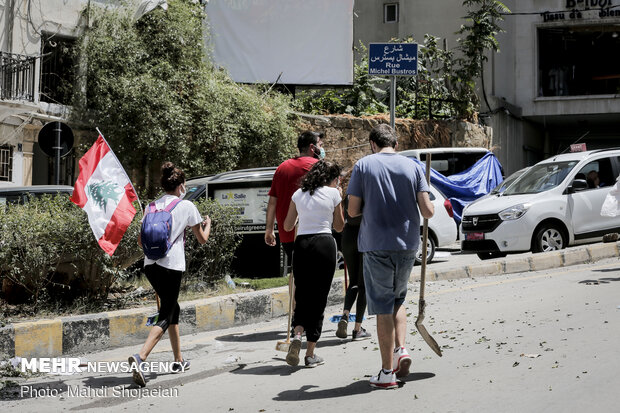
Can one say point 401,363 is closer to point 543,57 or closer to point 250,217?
point 250,217

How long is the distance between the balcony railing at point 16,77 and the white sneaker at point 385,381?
13994 mm

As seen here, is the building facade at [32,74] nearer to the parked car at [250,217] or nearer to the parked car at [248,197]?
the parked car at [248,197]

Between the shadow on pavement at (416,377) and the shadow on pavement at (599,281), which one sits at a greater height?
the shadow on pavement at (599,281)

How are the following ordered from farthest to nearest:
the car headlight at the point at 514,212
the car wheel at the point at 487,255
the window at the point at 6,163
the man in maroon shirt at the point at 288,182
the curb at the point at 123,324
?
the window at the point at 6,163
the car wheel at the point at 487,255
the car headlight at the point at 514,212
the man in maroon shirt at the point at 288,182
the curb at the point at 123,324

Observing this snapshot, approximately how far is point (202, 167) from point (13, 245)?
1112cm

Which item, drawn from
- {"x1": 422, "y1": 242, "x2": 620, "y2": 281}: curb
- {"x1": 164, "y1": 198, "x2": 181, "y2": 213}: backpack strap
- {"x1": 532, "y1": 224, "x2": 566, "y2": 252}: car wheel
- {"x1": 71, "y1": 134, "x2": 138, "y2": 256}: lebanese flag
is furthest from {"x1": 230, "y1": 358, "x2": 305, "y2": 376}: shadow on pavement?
{"x1": 532, "y1": 224, "x2": 566, "y2": 252}: car wheel

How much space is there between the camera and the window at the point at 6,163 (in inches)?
691

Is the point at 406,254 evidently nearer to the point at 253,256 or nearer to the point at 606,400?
the point at 606,400

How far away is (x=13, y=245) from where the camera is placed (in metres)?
7.56

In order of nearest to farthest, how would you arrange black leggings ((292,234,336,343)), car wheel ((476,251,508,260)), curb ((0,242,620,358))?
black leggings ((292,234,336,343)), curb ((0,242,620,358)), car wheel ((476,251,508,260))

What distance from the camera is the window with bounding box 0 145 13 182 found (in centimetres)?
1755

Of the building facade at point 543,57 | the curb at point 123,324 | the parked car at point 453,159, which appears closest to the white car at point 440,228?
the curb at point 123,324

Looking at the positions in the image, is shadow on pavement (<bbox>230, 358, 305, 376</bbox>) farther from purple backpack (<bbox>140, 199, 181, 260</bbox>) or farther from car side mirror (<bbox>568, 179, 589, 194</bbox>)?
car side mirror (<bbox>568, 179, 589, 194</bbox>)

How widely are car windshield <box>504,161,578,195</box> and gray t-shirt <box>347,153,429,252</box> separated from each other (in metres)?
8.50
